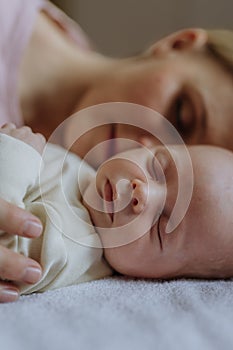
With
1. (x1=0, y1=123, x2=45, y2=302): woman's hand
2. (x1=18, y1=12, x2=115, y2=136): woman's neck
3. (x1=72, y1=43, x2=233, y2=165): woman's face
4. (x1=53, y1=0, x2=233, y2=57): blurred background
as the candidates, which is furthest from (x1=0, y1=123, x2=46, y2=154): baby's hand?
(x1=53, y1=0, x2=233, y2=57): blurred background

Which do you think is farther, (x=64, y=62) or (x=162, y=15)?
(x=162, y=15)

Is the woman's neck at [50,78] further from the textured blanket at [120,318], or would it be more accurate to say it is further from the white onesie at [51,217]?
the textured blanket at [120,318]

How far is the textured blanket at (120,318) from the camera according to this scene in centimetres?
47

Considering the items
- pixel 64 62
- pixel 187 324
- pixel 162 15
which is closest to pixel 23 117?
pixel 64 62

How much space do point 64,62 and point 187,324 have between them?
0.79m

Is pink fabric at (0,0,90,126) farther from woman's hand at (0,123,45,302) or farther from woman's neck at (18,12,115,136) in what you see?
woman's hand at (0,123,45,302)

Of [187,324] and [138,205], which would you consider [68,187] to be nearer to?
[138,205]

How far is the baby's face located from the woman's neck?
0.46 meters

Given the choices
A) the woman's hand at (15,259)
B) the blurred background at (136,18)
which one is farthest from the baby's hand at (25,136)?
the blurred background at (136,18)

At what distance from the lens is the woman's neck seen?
1.13 metres

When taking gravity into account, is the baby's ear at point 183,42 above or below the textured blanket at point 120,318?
above

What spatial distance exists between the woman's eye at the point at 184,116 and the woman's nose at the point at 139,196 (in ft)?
1.03

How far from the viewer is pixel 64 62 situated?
1198 mm

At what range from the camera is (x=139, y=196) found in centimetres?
65
